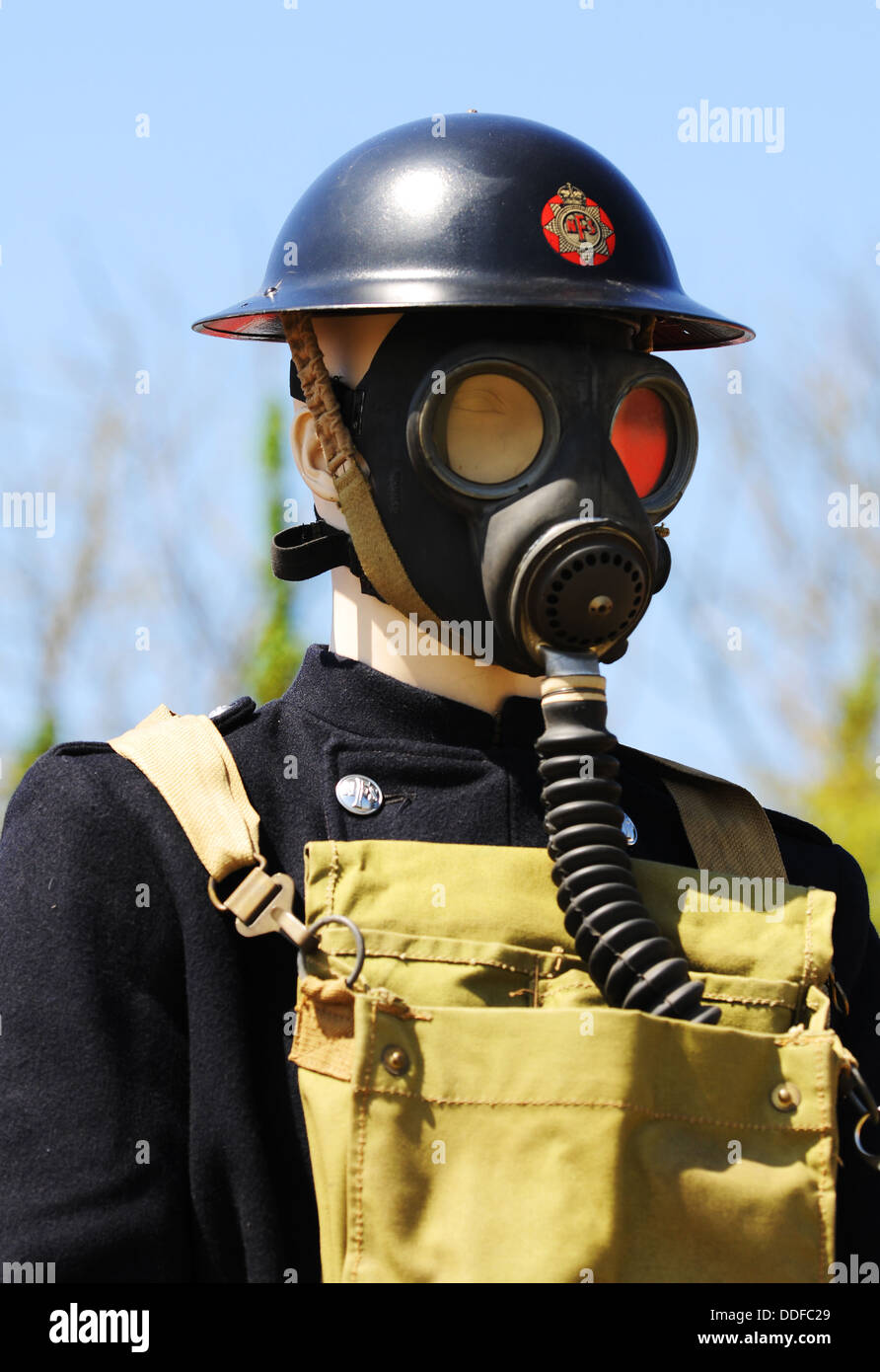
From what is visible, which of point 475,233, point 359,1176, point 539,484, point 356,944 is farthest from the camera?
point 475,233

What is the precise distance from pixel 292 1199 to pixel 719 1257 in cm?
64

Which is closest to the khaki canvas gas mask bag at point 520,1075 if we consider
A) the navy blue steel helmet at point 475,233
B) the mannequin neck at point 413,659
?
the mannequin neck at point 413,659

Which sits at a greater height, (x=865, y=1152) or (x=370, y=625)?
(x=370, y=625)

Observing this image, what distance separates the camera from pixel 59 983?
2850 mm

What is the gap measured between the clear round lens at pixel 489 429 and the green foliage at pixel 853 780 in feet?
28.2

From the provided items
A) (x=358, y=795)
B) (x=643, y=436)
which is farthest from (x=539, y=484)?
(x=358, y=795)

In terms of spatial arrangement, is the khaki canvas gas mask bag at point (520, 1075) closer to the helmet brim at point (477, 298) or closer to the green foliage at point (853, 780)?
the helmet brim at point (477, 298)

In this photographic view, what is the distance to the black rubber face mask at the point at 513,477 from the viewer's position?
3.06 meters

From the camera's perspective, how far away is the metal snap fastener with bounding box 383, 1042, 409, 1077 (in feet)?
9.15

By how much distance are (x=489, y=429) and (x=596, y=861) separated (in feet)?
2.34

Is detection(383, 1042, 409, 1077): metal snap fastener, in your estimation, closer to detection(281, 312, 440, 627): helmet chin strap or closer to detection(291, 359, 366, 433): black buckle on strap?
detection(281, 312, 440, 627): helmet chin strap

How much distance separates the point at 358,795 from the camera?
3.12 metres

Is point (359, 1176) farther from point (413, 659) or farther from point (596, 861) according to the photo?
point (413, 659)

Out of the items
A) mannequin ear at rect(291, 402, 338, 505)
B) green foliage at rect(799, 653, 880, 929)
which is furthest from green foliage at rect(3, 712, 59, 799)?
mannequin ear at rect(291, 402, 338, 505)
